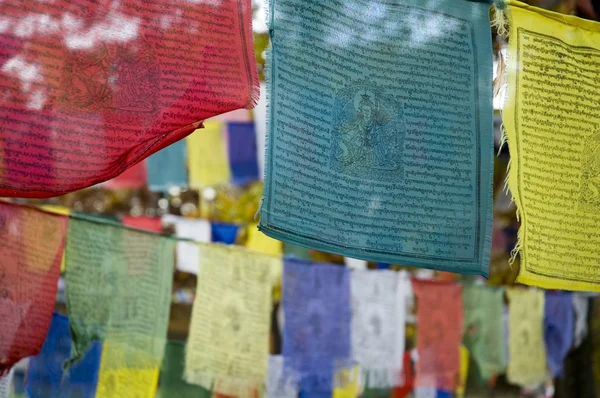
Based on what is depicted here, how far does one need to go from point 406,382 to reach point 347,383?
1.09m

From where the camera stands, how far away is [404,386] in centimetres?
752

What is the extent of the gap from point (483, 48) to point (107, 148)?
1596 mm

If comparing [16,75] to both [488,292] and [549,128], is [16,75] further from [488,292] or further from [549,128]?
[488,292]

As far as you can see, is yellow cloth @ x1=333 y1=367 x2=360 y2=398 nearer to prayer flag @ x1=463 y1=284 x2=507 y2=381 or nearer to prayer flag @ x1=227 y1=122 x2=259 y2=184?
prayer flag @ x1=463 y1=284 x2=507 y2=381

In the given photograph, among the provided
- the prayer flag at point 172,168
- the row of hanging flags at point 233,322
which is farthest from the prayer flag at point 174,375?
the prayer flag at point 172,168

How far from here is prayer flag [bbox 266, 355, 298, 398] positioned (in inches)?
243

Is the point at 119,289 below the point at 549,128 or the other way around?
below

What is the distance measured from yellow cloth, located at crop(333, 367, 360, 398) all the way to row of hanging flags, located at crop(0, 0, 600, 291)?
3.46m

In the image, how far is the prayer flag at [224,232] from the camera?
6.82 m

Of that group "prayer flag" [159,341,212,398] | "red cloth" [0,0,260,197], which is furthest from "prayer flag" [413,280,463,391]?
"red cloth" [0,0,260,197]

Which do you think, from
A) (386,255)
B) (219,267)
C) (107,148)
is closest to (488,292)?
(219,267)

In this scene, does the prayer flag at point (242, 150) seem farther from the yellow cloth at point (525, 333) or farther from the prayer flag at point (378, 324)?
the yellow cloth at point (525, 333)

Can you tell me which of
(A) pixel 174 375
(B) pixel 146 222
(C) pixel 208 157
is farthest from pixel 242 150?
(A) pixel 174 375

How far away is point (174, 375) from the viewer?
5848 mm
